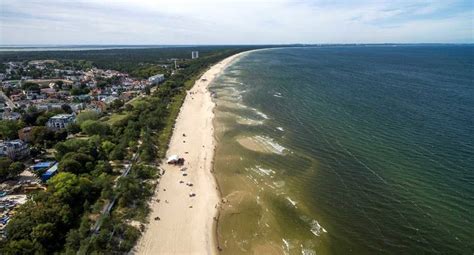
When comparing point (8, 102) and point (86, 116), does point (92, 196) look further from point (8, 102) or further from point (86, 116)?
point (8, 102)

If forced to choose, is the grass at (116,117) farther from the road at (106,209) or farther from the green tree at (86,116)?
the road at (106,209)

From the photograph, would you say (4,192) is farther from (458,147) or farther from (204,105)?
(458,147)

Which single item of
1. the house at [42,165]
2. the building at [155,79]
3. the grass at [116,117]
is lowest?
the house at [42,165]

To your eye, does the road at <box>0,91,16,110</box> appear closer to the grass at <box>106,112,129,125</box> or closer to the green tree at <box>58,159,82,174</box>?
the grass at <box>106,112,129,125</box>

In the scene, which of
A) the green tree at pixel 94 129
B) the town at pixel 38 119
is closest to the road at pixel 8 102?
the town at pixel 38 119

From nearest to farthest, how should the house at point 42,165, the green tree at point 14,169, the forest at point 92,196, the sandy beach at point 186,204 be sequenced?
the forest at point 92,196
the sandy beach at point 186,204
the green tree at point 14,169
the house at point 42,165

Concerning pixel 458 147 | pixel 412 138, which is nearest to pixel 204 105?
pixel 412 138

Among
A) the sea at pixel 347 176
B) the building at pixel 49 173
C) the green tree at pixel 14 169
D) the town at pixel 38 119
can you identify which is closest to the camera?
the sea at pixel 347 176
